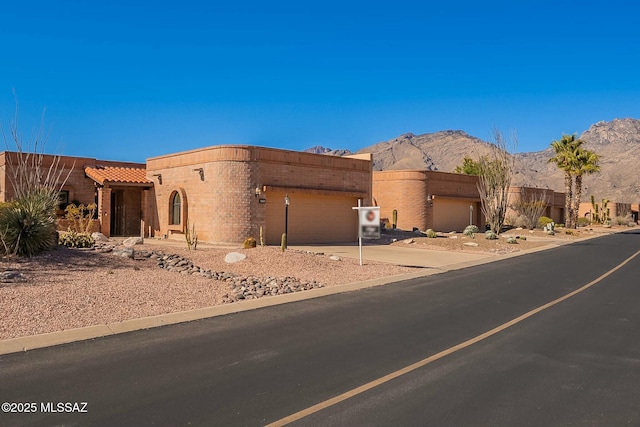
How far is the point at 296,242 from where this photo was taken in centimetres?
2703

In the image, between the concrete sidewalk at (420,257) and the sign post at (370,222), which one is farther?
the concrete sidewalk at (420,257)

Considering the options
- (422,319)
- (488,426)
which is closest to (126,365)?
(488,426)

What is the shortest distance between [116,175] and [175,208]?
4.38 meters

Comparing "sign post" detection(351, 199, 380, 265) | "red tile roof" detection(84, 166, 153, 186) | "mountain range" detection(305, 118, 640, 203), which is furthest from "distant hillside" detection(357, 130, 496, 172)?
"sign post" detection(351, 199, 380, 265)

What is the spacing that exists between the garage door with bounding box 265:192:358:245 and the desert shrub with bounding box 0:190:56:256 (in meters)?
12.6

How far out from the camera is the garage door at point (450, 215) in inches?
1654

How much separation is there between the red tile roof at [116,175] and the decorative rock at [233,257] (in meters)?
13.7

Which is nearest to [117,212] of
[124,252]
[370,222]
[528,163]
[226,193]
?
[226,193]

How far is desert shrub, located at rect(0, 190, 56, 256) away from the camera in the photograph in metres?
12.9

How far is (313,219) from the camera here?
28000mm

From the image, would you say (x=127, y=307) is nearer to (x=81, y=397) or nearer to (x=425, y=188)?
(x=81, y=397)

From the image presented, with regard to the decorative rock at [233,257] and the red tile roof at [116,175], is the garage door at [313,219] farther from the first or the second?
the decorative rock at [233,257]

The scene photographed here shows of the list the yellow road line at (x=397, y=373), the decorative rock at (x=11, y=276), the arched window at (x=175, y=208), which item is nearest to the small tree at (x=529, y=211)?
the arched window at (x=175, y=208)

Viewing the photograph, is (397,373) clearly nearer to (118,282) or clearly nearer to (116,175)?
(118,282)
